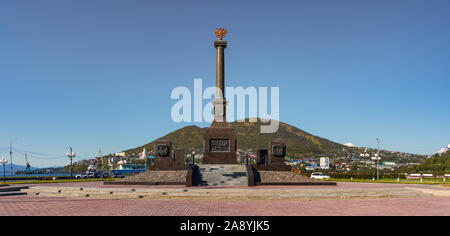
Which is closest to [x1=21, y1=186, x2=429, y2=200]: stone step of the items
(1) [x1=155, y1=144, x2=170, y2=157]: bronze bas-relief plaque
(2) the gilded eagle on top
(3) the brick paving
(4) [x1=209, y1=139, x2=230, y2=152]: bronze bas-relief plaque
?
(3) the brick paving

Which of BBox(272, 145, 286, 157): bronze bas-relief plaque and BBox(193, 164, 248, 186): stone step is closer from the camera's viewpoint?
BBox(193, 164, 248, 186): stone step

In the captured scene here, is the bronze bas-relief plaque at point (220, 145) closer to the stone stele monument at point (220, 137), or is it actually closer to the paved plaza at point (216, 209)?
the stone stele monument at point (220, 137)

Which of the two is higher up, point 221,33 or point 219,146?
point 221,33

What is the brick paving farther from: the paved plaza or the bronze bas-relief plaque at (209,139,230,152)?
the bronze bas-relief plaque at (209,139,230,152)

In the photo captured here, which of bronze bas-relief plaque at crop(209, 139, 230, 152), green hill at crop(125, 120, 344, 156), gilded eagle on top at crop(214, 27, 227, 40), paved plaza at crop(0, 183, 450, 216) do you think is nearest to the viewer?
paved plaza at crop(0, 183, 450, 216)

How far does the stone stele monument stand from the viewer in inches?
1172

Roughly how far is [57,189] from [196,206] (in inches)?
379

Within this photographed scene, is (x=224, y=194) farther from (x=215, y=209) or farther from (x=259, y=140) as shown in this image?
(x=259, y=140)

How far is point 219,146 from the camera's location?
3011cm

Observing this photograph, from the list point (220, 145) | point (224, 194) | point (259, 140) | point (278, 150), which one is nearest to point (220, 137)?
point (220, 145)

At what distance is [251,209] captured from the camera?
12789 millimetres

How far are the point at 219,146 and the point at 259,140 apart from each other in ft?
359
